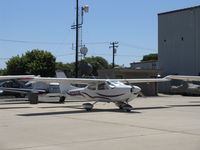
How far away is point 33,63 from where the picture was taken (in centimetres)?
6425

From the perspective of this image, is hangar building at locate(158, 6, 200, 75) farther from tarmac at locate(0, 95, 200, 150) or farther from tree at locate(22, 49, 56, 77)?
tarmac at locate(0, 95, 200, 150)

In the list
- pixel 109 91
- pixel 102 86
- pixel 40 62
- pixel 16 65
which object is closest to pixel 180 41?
pixel 40 62

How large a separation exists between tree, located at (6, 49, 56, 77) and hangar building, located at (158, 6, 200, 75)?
19.0 m

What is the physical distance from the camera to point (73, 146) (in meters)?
9.93

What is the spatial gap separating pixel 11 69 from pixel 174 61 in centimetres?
2883

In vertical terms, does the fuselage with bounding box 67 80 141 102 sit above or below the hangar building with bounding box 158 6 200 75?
below

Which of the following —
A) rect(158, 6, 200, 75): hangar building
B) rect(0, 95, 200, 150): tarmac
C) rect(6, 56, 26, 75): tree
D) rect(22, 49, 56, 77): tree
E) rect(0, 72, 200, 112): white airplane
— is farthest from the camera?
rect(6, 56, 26, 75): tree

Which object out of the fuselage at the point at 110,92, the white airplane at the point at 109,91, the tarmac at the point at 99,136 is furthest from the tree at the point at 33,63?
the tarmac at the point at 99,136

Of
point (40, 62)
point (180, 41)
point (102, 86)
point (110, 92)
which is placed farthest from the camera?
point (40, 62)

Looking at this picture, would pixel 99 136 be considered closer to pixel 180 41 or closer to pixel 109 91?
pixel 109 91

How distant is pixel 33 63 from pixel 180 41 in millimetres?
24943

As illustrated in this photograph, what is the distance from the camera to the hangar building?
2195 inches

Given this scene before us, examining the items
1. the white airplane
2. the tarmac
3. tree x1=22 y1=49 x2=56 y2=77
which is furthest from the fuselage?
tree x1=22 y1=49 x2=56 y2=77

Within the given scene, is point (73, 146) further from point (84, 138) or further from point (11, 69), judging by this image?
point (11, 69)
